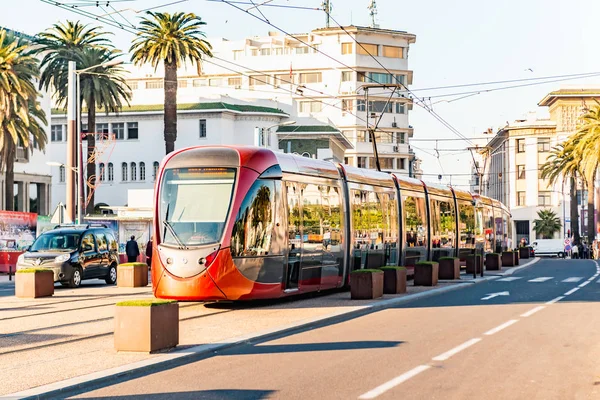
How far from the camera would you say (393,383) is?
10562 millimetres

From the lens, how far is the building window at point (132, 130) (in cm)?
8569

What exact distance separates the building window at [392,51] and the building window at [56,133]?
1892 inches

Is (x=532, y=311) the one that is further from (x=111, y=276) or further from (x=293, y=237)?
(x=111, y=276)

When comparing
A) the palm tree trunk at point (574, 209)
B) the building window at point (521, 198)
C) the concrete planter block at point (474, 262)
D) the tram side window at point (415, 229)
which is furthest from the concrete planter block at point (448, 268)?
the building window at point (521, 198)

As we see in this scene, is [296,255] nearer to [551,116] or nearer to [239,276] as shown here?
[239,276]

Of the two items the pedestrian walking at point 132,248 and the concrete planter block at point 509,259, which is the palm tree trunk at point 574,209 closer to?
the concrete planter block at point 509,259

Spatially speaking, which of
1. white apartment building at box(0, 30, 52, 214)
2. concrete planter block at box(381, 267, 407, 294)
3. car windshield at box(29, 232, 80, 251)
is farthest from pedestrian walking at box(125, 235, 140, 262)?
white apartment building at box(0, 30, 52, 214)

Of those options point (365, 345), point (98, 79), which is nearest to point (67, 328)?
point (365, 345)

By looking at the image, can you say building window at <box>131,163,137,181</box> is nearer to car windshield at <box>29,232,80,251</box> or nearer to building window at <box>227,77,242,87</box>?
building window at <box>227,77,242,87</box>

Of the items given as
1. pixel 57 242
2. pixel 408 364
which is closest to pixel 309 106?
pixel 57 242

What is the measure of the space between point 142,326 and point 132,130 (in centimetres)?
7403

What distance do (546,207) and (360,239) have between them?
101730 millimetres

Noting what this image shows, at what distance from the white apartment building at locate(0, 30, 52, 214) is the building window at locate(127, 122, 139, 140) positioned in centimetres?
1041

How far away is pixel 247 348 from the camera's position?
46.1 feet
